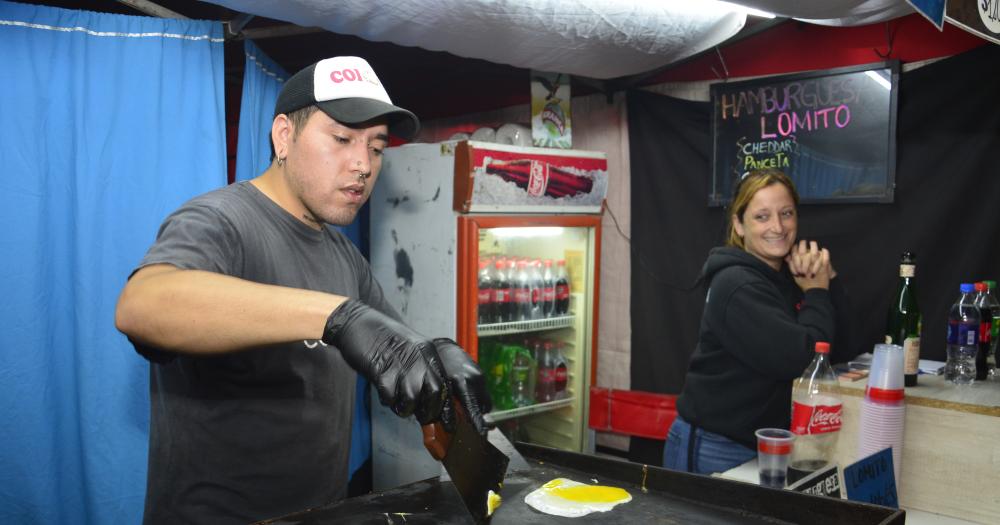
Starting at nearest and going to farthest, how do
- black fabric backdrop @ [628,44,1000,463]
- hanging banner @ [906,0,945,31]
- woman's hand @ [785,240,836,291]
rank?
hanging banner @ [906,0,945,31] → woman's hand @ [785,240,836,291] → black fabric backdrop @ [628,44,1000,463]

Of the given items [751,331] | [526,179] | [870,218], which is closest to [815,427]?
[751,331]

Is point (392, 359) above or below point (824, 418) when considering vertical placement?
above

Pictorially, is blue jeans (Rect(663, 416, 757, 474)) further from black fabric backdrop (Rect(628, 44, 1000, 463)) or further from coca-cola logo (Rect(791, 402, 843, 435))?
black fabric backdrop (Rect(628, 44, 1000, 463))

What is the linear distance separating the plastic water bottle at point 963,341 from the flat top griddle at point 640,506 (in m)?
1.33

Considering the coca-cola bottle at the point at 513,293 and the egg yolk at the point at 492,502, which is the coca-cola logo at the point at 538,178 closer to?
the coca-cola bottle at the point at 513,293

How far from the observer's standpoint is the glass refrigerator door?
443 cm

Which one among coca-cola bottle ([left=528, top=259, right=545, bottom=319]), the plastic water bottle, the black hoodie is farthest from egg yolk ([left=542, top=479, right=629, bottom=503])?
coca-cola bottle ([left=528, top=259, right=545, bottom=319])

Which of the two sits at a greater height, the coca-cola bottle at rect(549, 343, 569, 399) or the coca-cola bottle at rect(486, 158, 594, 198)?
the coca-cola bottle at rect(486, 158, 594, 198)

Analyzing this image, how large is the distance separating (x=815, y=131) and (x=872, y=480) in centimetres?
258

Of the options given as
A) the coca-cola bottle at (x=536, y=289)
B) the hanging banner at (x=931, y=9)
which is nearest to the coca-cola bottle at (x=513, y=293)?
the coca-cola bottle at (x=536, y=289)

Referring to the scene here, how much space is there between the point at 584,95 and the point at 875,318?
7.68 ft

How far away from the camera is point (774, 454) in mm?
2041

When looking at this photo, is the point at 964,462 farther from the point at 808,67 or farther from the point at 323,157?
the point at 808,67

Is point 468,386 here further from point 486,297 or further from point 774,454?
point 486,297
